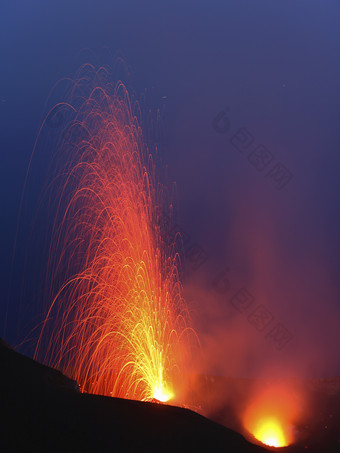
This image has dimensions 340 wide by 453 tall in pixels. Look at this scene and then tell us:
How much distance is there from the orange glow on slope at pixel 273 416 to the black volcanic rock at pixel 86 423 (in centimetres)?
628

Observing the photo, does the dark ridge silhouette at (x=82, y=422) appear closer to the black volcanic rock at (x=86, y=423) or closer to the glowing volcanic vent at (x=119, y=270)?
the black volcanic rock at (x=86, y=423)

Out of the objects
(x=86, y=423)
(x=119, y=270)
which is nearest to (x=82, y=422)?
(x=86, y=423)

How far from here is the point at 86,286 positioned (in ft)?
33.9

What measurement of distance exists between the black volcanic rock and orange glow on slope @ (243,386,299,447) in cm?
628

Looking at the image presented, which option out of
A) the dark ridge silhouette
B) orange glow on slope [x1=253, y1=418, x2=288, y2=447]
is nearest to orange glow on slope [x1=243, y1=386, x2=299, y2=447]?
orange glow on slope [x1=253, y1=418, x2=288, y2=447]

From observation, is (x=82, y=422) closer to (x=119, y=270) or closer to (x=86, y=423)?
(x=86, y=423)

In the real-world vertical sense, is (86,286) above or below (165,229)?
below

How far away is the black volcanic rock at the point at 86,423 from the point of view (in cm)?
229

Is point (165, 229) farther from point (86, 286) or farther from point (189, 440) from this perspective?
point (189, 440)

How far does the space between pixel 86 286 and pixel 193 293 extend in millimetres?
3250

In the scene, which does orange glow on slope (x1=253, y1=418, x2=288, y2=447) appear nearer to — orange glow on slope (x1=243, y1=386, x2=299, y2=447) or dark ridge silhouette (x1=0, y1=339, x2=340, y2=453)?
orange glow on slope (x1=243, y1=386, x2=299, y2=447)

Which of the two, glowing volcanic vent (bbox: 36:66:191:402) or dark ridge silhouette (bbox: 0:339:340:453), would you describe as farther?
glowing volcanic vent (bbox: 36:66:191:402)

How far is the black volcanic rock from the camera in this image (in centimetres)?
229

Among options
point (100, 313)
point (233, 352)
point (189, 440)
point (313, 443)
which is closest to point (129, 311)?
point (100, 313)
